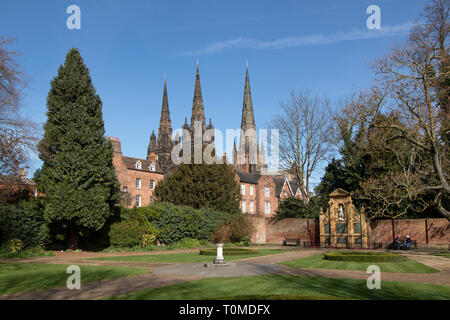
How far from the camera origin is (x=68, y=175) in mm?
25438

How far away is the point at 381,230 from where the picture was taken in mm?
35000

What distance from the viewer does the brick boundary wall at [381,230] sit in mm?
32125

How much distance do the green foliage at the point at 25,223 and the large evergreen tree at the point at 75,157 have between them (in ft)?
4.56

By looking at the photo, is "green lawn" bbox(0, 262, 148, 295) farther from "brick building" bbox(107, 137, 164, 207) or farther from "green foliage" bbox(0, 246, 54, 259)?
"brick building" bbox(107, 137, 164, 207)

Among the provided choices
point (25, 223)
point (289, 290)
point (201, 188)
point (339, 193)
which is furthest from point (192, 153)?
point (289, 290)

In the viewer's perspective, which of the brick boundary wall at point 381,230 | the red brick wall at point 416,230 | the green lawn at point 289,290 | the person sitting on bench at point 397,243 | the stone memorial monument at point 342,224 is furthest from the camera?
the stone memorial monument at point 342,224

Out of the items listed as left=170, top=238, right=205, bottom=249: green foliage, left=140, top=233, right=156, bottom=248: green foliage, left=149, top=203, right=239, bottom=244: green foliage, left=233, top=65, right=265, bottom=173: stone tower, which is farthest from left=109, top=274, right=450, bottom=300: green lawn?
left=233, top=65, right=265, bottom=173: stone tower

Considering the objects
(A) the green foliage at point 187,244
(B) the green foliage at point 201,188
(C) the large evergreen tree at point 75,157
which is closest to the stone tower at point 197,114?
(B) the green foliage at point 201,188

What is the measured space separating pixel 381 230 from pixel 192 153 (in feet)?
120

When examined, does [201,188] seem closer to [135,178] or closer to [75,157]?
[75,157]

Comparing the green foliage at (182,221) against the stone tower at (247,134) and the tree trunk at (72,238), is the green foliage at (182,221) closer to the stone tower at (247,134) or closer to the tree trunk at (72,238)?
the tree trunk at (72,238)
